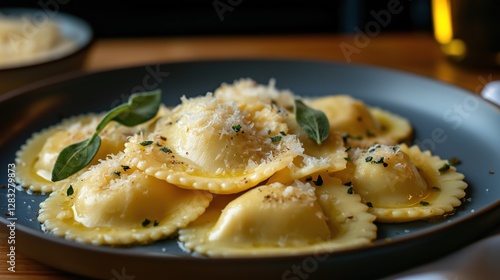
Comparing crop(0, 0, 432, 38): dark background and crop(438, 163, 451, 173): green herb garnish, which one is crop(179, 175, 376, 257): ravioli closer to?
crop(438, 163, 451, 173): green herb garnish

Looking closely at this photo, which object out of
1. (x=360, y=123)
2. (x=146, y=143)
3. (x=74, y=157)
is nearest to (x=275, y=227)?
(x=146, y=143)

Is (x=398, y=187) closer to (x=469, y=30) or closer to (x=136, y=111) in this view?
(x=136, y=111)

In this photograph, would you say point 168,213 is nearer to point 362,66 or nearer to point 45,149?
point 45,149

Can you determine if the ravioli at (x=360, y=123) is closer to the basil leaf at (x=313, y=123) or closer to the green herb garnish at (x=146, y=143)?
the basil leaf at (x=313, y=123)

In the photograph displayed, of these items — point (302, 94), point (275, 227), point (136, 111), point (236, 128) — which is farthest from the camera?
point (302, 94)

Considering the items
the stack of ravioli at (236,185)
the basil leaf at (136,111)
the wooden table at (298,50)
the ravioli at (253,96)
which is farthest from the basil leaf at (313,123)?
the wooden table at (298,50)

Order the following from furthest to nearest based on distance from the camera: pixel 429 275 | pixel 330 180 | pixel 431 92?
pixel 431 92
pixel 330 180
pixel 429 275

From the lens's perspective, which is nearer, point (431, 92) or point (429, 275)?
point (429, 275)

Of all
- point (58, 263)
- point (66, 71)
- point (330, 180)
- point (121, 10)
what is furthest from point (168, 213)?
point (121, 10)
